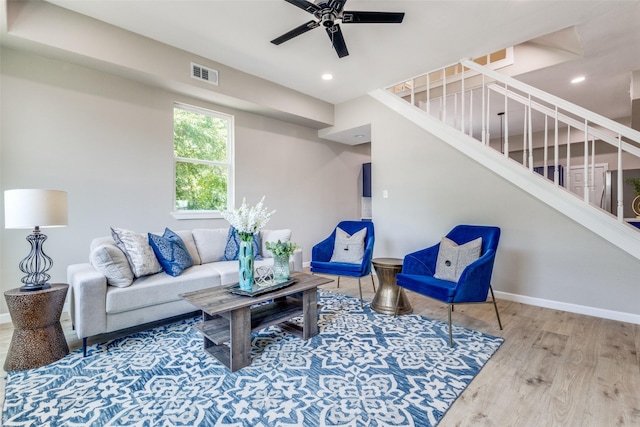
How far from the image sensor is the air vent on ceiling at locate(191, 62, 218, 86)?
342 cm

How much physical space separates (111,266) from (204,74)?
2.46m

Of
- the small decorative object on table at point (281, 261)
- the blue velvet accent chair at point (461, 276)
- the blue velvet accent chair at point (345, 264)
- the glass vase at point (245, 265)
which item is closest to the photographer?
the glass vase at point (245, 265)

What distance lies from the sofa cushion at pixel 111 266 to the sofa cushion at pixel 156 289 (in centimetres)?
6

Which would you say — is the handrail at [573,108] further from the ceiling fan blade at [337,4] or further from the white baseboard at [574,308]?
the ceiling fan blade at [337,4]

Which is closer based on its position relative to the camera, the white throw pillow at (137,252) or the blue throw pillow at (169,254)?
the white throw pillow at (137,252)

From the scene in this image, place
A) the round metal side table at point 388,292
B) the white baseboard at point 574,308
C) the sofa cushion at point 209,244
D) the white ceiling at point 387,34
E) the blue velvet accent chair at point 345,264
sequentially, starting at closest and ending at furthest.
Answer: the white ceiling at point 387,34 → the white baseboard at point 574,308 → the round metal side table at point 388,292 → the blue velvet accent chair at point 345,264 → the sofa cushion at point 209,244

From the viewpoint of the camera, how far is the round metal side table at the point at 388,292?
2.94m

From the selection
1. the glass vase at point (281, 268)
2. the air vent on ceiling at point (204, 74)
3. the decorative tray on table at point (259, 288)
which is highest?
the air vent on ceiling at point (204, 74)

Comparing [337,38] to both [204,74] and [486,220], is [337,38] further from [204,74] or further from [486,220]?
[486,220]

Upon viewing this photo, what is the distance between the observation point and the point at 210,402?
5.25 ft

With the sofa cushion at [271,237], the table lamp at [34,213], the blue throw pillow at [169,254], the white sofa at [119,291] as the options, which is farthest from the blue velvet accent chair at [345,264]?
the table lamp at [34,213]

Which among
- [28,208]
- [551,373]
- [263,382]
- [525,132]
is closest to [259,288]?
[263,382]

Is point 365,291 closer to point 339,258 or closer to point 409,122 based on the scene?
point 339,258

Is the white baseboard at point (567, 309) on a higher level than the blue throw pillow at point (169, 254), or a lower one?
lower
